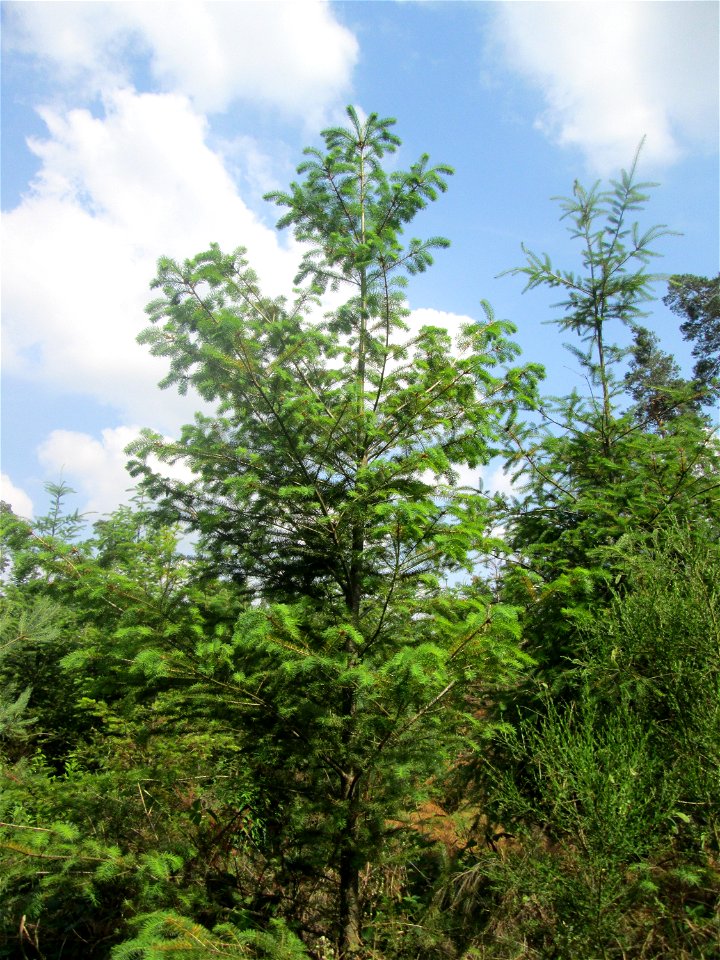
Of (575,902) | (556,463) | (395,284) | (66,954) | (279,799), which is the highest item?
(395,284)

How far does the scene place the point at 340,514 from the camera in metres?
5.29

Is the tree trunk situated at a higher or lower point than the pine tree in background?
lower

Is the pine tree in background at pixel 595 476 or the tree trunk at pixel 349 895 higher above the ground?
the pine tree in background at pixel 595 476

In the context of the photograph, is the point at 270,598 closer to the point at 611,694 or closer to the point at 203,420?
the point at 203,420

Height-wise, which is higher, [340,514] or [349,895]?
[340,514]

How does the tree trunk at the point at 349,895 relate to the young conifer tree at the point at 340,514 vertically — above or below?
below

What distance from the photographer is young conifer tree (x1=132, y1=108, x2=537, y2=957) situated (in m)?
4.56

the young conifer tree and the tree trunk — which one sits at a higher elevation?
the young conifer tree

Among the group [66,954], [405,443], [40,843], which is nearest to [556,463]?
[405,443]

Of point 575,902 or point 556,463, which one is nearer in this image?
point 575,902

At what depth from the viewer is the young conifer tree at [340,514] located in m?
4.56

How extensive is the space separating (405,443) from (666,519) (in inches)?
115

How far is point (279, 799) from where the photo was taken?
547 cm

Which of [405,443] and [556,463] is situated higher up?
[556,463]
